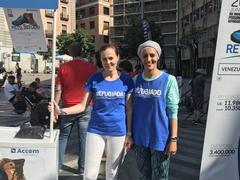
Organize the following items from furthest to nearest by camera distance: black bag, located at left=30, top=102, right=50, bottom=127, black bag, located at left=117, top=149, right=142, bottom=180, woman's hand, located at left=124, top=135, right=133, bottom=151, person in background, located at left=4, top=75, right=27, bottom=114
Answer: person in background, located at left=4, top=75, right=27, bottom=114, black bag, located at left=117, top=149, right=142, bottom=180, black bag, located at left=30, top=102, right=50, bottom=127, woman's hand, located at left=124, top=135, right=133, bottom=151

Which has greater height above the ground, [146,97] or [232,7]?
[232,7]

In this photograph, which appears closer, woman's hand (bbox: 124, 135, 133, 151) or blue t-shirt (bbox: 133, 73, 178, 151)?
blue t-shirt (bbox: 133, 73, 178, 151)

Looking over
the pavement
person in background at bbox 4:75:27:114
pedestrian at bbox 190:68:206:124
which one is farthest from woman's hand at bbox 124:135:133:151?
person in background at bbox 4:75:27:114

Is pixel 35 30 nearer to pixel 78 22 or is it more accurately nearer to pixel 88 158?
pixel 88 158

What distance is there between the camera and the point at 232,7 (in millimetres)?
4898

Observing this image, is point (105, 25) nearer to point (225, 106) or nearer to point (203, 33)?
point (203, 33)

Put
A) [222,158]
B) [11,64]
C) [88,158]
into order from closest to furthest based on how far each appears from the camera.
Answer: [88,158], [222,158], [11,64]

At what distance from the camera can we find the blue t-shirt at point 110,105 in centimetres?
473

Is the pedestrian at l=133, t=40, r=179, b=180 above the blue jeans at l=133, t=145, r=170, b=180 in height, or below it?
above

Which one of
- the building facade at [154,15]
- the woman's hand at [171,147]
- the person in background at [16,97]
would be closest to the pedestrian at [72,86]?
the woman's hand at [171,147]

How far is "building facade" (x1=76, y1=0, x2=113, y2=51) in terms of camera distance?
100312 mm

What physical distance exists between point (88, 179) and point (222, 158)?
153cm

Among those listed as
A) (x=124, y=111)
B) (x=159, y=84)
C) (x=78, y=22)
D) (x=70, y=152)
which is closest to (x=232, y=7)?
(x=159, y=84)

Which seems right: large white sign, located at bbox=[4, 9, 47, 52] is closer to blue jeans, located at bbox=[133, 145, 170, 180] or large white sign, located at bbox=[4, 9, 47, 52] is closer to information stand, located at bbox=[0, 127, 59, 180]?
information stand, located at bbox=[0, 127, 59, 180]
